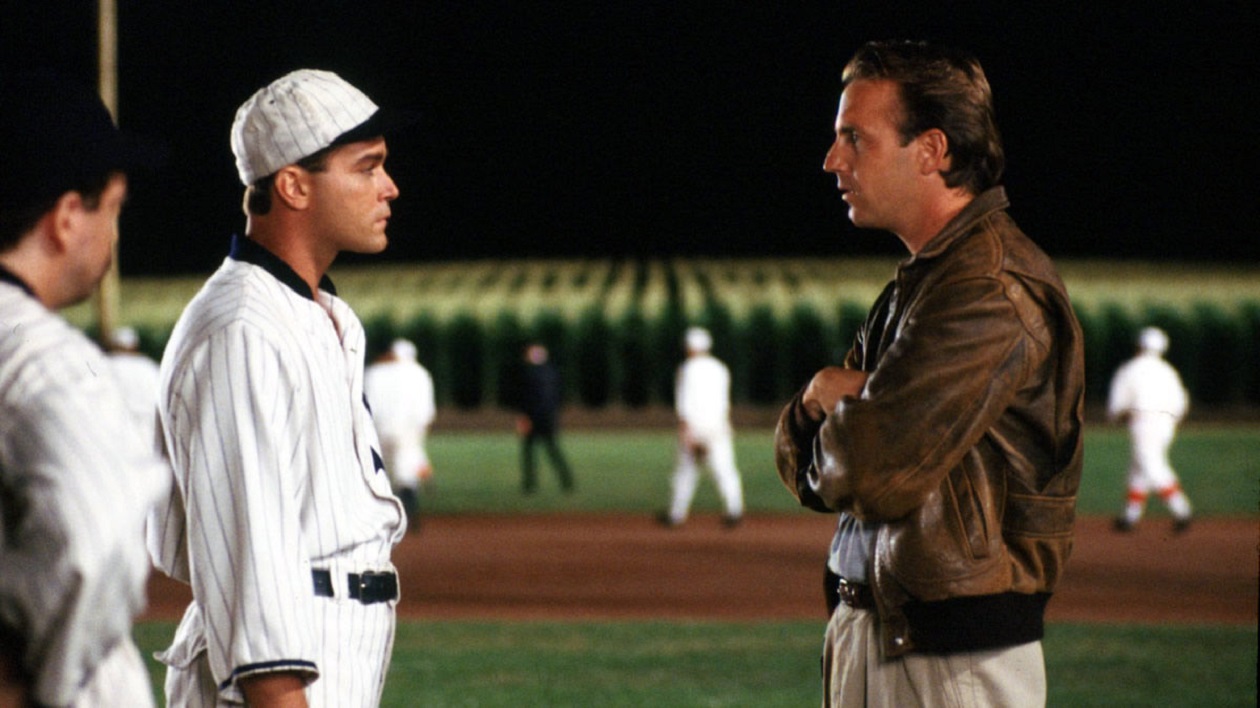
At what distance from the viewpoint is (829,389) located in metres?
3.12

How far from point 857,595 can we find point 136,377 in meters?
12.6

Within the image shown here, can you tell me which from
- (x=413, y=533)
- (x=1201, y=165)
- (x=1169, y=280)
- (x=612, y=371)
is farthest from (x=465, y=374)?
(x=1201, y=165)

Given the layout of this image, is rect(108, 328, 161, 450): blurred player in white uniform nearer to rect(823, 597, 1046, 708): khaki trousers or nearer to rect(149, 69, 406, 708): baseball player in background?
rect(149, 69, 406, 708): baseball player in background

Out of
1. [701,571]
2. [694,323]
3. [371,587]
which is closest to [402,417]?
[701,571]

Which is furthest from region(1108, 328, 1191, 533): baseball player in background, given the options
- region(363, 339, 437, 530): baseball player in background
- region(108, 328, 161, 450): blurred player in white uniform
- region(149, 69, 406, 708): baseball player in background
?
region(149, 69, 406, 708): baseball player in background

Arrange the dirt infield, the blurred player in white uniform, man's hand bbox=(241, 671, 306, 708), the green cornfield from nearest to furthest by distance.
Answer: the blurred player in white uniform → man's hand bbox=(241, 671, 306, 708) → the dirt infield → the green cornfield

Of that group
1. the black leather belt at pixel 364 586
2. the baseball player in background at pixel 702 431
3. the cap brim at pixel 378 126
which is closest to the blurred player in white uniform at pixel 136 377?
the black leather belt at pixel 364 586

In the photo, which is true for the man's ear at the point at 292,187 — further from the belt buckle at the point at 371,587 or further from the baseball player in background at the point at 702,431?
the baseball player in background at the point at 702,431

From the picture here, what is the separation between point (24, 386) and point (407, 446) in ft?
50.3

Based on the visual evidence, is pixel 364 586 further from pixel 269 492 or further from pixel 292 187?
pixel 292 187

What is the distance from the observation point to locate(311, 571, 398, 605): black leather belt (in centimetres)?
293

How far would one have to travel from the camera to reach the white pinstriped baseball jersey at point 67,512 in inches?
72.4

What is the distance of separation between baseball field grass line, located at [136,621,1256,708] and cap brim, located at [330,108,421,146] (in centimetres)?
538

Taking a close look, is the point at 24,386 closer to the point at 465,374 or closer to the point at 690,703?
Answer: the point at 690,703
